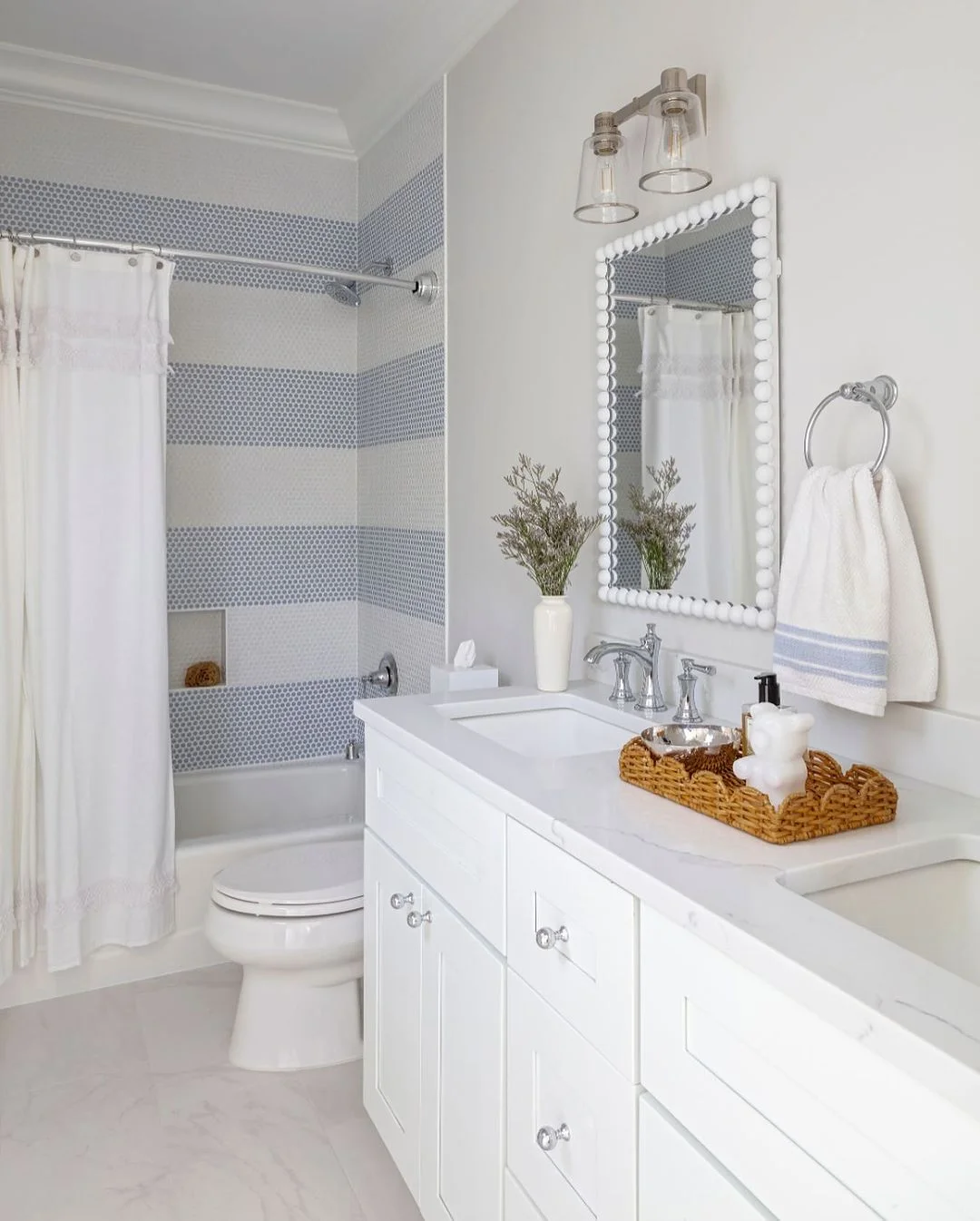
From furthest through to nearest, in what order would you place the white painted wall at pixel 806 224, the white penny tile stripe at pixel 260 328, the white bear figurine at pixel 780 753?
the white penny tile stripe at pixel 260 328 < the white painted wall at pixel 806 224 < the white bear figurine at pixel 780 753

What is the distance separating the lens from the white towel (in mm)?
1290

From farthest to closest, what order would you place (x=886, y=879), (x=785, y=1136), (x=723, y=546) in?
(x=723, y=546)
(x=886, y=879)
(x=785, y=1136)

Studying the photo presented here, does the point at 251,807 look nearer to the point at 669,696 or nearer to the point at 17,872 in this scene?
the point at 17,872

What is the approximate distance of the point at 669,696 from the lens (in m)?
1.82

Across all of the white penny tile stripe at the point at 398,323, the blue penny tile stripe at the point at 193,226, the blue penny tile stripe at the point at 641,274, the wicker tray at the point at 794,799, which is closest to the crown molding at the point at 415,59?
the blue penny tile stripe at the point at 193,226

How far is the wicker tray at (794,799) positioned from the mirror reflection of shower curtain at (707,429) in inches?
18.5

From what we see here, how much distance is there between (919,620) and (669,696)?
59cm

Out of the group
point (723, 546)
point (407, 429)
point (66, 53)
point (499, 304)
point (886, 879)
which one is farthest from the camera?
point (407, 429)

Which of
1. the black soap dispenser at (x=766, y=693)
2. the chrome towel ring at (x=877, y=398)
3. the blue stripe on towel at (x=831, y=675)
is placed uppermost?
the chrome towel ring at (x=877, y=398)

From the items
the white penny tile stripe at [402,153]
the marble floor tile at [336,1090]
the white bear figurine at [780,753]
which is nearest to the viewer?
the white bear figurine at [780,753]

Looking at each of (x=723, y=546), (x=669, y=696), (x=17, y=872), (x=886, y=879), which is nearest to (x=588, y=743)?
(x=669, y=696)

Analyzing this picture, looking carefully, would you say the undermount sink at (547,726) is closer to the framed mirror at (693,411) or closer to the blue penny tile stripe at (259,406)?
the framed mirror at (693,411)

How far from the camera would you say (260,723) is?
3.33 m

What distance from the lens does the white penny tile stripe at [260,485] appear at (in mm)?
3188
